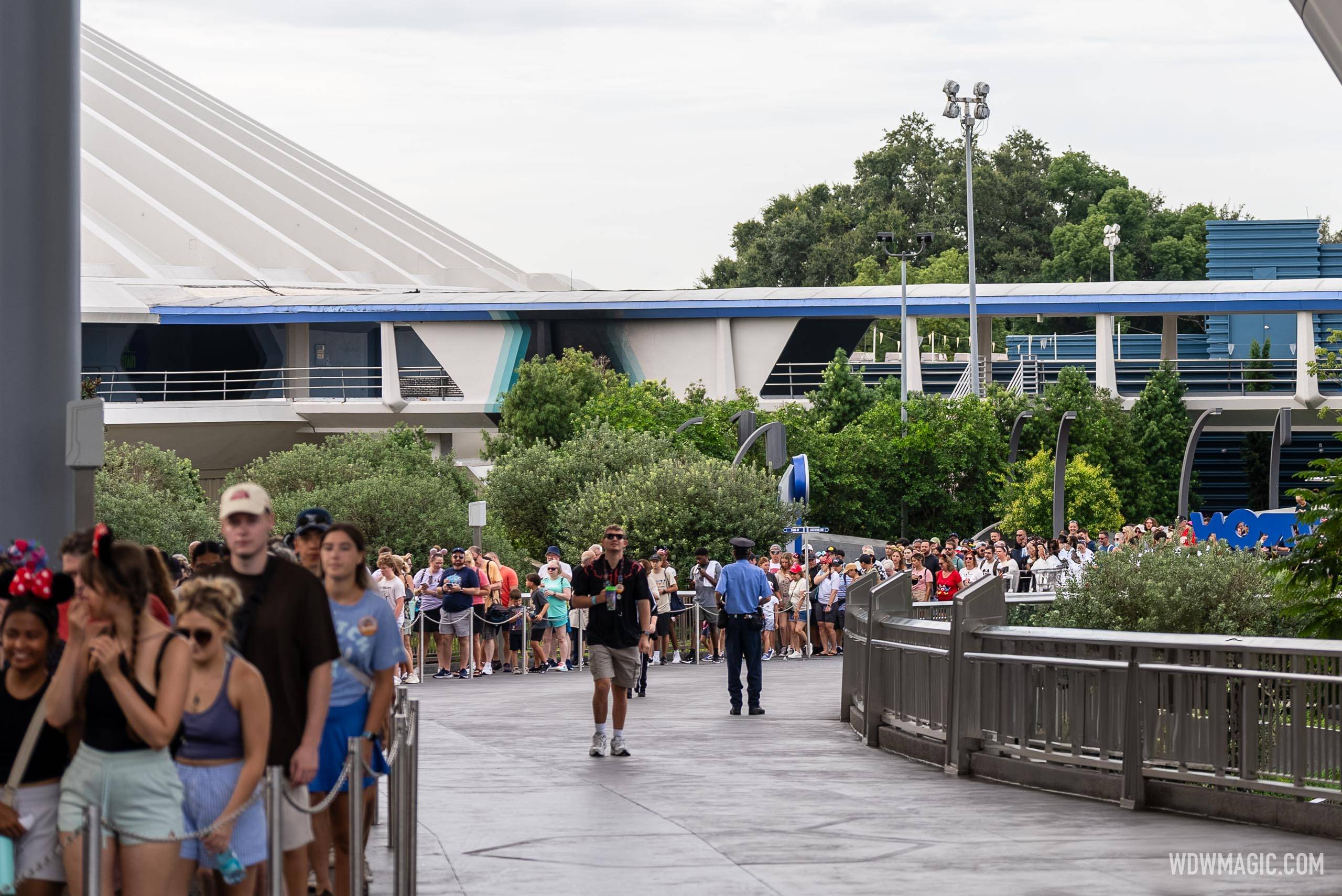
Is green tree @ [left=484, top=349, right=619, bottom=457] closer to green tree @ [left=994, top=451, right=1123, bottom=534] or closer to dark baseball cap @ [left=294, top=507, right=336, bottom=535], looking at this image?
green tree @ [left=994, top=451, right=1123, bottom=534]

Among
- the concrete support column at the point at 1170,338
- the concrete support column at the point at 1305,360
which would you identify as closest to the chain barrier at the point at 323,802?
the concrete support column at the point at 1305,360

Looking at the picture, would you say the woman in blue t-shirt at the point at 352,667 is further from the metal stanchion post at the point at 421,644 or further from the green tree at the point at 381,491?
the green tree at the point at 381,491

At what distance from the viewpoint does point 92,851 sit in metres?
5.45

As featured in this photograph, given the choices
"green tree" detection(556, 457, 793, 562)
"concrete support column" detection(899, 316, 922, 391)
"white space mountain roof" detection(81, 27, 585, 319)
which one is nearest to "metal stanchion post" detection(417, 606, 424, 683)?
"green tree" detection(556, 457, 793, 562)

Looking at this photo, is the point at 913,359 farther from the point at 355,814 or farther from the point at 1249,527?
the point at 355,814

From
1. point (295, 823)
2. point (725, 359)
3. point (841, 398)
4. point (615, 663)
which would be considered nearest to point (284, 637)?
point (295, 823)

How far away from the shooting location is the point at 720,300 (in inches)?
2409

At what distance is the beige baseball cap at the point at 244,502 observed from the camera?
6.77 metres

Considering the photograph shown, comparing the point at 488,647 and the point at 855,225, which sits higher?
the point at 855,225

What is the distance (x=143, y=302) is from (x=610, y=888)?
57.3m

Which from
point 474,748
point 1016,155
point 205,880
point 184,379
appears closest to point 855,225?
point 1016,155

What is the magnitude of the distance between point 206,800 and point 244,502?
4.06 ft

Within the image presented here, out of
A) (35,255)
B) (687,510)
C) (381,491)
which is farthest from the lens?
(381,491)

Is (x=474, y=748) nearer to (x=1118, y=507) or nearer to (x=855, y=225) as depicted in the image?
(x=1118, y=507)
